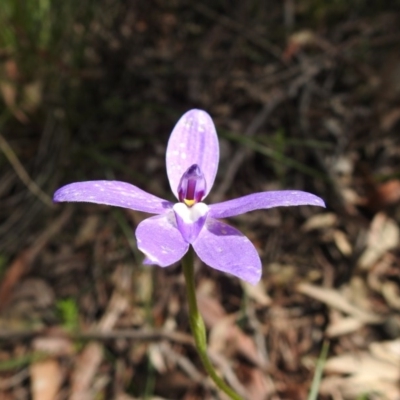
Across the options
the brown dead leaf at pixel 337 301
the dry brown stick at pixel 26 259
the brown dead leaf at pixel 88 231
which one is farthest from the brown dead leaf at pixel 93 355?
the brown dead leaf at pixel 337 301

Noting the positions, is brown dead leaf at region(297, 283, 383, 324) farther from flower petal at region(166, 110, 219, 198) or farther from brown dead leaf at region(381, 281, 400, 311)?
flower petal at region(166, 110, 219, 198)

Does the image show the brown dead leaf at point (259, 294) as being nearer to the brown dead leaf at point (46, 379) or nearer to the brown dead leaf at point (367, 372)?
the brown dead leaf at point (367, 372)

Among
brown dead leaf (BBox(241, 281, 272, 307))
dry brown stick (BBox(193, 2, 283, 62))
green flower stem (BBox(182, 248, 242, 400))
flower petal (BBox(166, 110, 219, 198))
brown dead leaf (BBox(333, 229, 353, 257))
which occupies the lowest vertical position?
green flower stem (BBox(182, 248, 242, 400))

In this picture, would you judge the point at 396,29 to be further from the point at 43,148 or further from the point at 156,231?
the point at 156,231

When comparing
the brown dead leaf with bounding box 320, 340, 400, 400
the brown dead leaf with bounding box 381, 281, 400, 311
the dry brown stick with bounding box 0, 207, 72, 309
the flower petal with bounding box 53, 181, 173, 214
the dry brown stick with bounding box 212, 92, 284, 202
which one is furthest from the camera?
the dry brown stick with bounding box 212, 92, 284, 202

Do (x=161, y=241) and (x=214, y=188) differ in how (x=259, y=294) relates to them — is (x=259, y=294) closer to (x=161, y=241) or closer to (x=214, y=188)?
(x=214, y=188)

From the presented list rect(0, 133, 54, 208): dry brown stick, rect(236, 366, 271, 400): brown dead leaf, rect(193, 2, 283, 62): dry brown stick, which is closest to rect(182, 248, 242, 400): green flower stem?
rect(236, 366, 271, 400): brown dead leaf

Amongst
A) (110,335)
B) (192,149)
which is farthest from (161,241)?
(110,335)
